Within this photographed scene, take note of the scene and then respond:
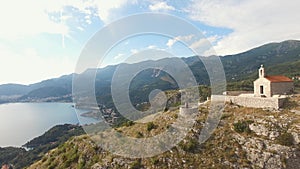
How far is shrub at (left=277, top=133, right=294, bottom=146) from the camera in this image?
27.5 meters

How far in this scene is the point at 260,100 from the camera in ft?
114

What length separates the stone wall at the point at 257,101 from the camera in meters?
33.1

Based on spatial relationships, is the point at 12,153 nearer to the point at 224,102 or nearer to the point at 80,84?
the point at 80,84

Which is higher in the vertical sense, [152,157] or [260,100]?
[260,100]

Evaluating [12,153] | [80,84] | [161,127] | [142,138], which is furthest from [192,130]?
[12,153]

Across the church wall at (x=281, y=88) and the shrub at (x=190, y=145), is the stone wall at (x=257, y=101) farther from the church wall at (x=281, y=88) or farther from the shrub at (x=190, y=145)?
the shrub at (x=190, y=145)

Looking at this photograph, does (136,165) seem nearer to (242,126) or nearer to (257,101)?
(242,126)

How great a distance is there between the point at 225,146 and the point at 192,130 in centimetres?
495

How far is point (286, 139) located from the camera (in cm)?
2762

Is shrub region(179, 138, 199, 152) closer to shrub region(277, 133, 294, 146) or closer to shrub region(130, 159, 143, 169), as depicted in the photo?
shrub region(130, 159, 143, 169)

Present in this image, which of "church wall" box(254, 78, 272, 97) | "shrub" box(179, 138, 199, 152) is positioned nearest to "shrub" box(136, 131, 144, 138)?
"shrub" box(179, 138, 199, 152)

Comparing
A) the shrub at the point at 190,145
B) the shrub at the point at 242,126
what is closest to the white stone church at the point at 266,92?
the shrub at the point at 242,126

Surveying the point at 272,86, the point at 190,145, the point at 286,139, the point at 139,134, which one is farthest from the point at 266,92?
the point at 139,134

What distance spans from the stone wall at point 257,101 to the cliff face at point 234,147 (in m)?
1.17
